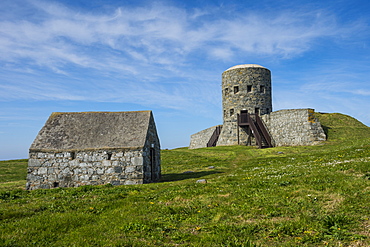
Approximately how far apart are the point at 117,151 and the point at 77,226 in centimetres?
1179

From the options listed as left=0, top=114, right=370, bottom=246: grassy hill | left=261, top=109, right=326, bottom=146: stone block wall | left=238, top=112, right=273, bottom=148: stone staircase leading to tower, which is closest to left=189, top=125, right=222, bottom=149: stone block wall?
left=238, top=112, right=273, bottom=148: stone staircase leading to tower

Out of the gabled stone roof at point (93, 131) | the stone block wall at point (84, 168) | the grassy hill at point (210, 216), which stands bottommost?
the grassy hill at point (210, 216)

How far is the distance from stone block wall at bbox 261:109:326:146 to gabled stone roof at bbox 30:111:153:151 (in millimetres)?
→ 27434

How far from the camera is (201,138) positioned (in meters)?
68.8

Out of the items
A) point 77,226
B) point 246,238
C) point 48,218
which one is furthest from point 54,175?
point 246,238

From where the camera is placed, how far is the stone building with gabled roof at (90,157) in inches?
826

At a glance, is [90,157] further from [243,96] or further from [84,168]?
[243,96]

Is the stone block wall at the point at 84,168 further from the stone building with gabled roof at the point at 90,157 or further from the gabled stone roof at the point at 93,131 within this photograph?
the gabled stone roof at the point at 93,131

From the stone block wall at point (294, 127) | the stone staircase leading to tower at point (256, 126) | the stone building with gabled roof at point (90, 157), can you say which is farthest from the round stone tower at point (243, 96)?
→ the stone building with gabled roof at point (90, 157)

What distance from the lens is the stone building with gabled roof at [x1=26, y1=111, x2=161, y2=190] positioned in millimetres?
20984

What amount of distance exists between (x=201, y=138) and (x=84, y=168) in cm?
4870

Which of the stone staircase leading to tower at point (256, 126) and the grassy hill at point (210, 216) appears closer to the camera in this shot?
the grassy hill at point (210, 216)

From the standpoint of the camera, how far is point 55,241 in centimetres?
816

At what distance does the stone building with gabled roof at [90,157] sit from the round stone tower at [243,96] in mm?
33640
